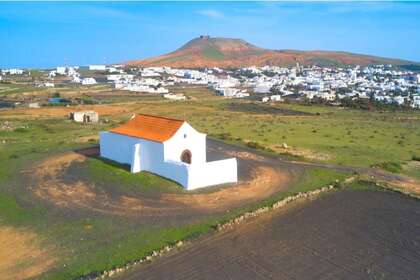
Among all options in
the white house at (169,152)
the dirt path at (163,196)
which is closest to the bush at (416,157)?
the dirt path at (163,196)

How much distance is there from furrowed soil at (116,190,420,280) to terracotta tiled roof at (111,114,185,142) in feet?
22.6

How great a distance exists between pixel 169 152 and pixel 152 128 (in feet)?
7.82

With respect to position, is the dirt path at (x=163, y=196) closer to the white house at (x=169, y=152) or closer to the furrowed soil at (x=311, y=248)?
the white house at (x=169, y=152)

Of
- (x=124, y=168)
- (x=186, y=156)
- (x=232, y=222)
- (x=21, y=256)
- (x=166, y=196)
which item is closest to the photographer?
(x=21, y=256)

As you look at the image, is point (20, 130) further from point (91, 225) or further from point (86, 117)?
point (91, 225)

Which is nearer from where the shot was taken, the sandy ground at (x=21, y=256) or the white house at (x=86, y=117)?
the sandy ground at (x=21, y=256)

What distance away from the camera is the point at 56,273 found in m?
12.1

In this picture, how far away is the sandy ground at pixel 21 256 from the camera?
1217cm

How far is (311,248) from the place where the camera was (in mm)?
13789

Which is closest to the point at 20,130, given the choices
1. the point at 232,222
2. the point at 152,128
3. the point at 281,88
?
the point at 152,128

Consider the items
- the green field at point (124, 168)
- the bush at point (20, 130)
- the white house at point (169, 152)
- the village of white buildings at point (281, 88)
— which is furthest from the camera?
the village of white buildings at point (281, 88)

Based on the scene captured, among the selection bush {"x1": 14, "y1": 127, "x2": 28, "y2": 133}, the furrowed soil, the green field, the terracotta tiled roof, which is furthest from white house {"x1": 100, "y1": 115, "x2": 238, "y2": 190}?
bush {"x1": 14, "y1": 127, "x2": 28, "y2": 133}

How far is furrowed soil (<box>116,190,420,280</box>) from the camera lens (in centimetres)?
1223

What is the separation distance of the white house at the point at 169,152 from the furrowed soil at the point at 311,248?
3941 mm
